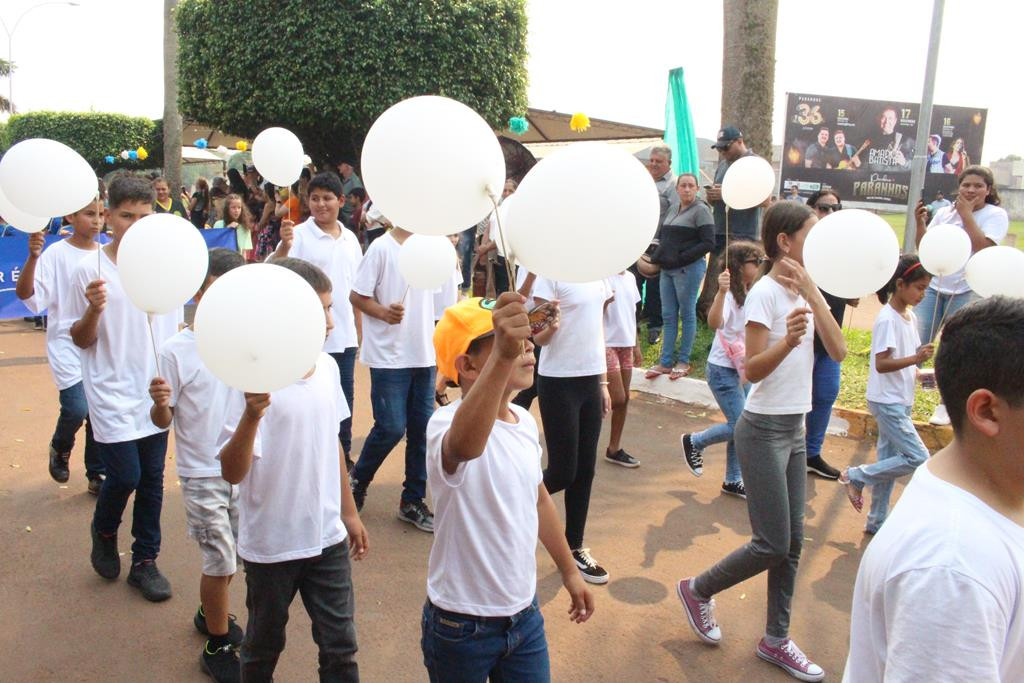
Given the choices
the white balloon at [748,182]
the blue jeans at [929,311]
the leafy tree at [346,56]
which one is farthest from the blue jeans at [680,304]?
the leafy tree at [346,56]

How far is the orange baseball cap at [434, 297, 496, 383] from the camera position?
7.63 feet

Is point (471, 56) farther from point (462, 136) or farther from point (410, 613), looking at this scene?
point (462, 136)

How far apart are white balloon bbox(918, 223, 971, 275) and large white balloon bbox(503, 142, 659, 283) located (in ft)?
11.5

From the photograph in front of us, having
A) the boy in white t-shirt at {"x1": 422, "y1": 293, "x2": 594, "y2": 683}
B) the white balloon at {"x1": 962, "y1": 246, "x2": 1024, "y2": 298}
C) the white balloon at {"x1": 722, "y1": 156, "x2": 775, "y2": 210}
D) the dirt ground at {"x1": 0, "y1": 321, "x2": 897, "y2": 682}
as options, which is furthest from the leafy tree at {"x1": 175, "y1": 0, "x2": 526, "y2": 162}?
the boy in white t-shirt at {"x1": 422, "y1": 293, "x2": 594, "y2": 683}

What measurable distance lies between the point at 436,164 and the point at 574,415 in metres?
2.28

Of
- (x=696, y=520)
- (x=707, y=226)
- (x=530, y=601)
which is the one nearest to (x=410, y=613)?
(x=530, y=601)

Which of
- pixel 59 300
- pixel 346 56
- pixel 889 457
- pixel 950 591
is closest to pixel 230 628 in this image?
pixel 59 300

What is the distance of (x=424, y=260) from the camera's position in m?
4.32

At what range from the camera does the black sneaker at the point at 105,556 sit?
158 inches

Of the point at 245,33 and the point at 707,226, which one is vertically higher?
the point at 245,33

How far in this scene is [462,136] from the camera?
202 centimetres

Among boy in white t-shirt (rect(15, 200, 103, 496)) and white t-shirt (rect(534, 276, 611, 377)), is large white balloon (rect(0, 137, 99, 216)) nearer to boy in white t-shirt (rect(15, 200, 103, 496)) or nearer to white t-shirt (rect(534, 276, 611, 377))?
boy in white t-shirt (rect(15, 200, 103, 496))

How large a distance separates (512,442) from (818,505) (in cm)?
365

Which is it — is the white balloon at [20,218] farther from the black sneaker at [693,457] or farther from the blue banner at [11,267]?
the blue banner at [11,267]
